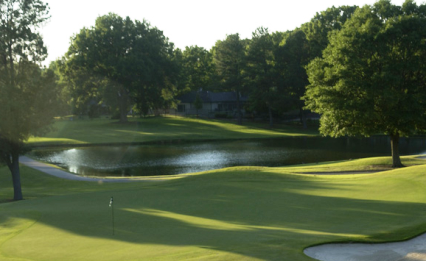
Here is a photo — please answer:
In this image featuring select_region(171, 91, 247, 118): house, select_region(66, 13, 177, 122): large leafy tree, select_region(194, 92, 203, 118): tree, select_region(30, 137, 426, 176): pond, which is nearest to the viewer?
select_region(30, 137, 426, 176): pond

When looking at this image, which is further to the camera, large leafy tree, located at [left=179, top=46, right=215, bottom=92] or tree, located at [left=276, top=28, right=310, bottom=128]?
large leafy tree, located at [left=179, top=46, right=215, bottom=92]

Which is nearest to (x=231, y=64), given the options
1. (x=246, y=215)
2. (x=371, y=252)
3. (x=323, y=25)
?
(x=323, y=25)

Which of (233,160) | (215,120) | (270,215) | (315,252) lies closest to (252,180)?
(270,215)

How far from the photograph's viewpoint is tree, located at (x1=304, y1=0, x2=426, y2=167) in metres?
31.3

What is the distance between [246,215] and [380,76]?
21324mm

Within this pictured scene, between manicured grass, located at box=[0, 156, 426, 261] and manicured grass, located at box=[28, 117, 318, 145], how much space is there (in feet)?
170

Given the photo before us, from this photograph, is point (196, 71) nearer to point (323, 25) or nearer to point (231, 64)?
point (231, 64)

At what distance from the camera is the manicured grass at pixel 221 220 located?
10.5 m

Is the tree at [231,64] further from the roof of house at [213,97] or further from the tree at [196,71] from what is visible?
the tree at [196,71]

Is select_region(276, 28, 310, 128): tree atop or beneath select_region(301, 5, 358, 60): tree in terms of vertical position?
beneath

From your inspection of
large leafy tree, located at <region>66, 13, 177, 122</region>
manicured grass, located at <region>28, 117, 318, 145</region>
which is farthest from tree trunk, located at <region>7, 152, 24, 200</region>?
large leafy tree, located at <region>66, 13, 177, 122</region>

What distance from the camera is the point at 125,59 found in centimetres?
8419

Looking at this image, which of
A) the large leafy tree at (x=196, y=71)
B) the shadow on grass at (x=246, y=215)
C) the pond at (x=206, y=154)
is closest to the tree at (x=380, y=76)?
the shadow on grass at (x=246, y=215)

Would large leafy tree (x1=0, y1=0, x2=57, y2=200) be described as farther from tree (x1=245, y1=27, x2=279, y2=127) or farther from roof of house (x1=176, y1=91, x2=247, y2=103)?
roof of house (x1=176, y1=91, x2=247, y2=103)
